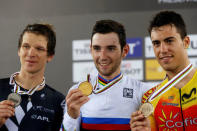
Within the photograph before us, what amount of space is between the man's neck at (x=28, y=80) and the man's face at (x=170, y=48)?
36.8 inches

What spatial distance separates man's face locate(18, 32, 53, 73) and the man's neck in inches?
1.8

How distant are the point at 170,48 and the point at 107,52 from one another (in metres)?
0.44

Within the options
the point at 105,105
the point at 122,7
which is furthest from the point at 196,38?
the point at 105,105

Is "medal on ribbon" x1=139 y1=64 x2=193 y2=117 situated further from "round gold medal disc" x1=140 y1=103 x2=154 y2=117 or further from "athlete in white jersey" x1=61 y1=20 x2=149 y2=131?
"athlete in white jersey" x1=61 y1=20 x2=149 y2=131

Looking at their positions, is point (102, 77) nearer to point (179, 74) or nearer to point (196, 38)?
point (179, 74)

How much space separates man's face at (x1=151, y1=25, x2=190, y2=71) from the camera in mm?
1553

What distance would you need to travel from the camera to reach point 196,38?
12.0ft

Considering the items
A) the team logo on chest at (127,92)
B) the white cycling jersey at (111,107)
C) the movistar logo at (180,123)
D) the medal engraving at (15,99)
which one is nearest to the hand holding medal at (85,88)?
the white cycling jersey at (111,107)

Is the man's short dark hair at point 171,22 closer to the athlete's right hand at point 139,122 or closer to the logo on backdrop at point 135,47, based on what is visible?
the athlete's right hand at point 139,122

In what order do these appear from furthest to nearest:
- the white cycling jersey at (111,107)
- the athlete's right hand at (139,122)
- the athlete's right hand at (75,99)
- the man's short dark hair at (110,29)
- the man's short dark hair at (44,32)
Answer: the man's short dark hair at (44,32)
the man's short dark hair at (110,29)
the white cycling jersey at (111,107)
the athlete's right hand at (75,99)
the athlete's right hand at (139,122)

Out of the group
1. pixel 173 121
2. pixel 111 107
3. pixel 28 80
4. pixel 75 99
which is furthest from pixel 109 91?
pixel 28 80

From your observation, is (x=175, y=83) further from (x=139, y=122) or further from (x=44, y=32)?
(x=44, y=32)

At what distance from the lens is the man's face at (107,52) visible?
1750mm

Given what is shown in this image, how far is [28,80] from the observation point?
1.89 metres
